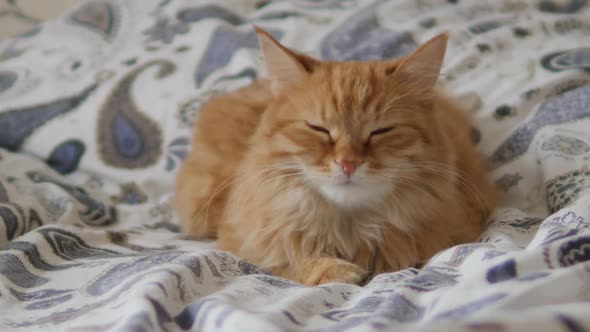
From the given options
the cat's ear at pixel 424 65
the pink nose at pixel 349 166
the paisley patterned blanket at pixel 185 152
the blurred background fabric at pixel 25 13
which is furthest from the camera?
the blurred background fabric at pixel 25 13

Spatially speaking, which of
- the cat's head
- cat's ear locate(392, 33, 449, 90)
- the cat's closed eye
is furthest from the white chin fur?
cat's ear locate(392, 33, 449, 90)

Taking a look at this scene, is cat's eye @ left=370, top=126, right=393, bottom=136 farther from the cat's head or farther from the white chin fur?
the white chin fur

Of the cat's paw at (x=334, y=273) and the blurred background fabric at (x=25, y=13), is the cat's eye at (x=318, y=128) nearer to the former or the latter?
the cat's paw at (x=334, y=273)

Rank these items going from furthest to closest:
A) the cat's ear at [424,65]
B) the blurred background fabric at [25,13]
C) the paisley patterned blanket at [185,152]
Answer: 1. the blurred background fabric at [25,13]
2. the cat's ear at [424,65]
3. the paisley patterned blanket at [185,152]

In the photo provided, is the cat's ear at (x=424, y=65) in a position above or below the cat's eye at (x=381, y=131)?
above

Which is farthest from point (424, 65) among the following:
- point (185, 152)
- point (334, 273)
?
point (185, 152)

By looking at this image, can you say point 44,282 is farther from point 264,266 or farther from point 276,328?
point 276,328

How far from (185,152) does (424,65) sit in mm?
1048

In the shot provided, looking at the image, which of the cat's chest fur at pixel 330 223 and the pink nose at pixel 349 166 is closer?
the pink nose at pixel 349 166

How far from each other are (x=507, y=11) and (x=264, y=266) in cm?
156

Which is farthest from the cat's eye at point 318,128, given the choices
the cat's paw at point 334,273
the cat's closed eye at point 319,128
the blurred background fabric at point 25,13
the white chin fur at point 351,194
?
the blurred background fabric at point 25,13

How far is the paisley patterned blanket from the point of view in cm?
84

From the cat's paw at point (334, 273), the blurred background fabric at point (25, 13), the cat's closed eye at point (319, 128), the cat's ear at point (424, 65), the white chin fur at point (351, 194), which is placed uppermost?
the cat's ear at point (424, 65)

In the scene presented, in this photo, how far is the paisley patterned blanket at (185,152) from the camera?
2.77ft
